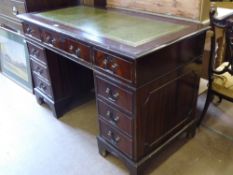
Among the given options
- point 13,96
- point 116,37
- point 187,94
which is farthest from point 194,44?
point 13,96

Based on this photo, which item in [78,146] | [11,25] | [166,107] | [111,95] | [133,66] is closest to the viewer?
[133,66]

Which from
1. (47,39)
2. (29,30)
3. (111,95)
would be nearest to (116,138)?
(111,95)

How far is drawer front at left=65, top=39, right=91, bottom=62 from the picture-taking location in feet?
4.61

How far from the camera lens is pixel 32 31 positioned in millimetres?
1839

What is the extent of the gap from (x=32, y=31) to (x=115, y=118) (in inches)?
36.1

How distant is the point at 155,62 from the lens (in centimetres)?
125

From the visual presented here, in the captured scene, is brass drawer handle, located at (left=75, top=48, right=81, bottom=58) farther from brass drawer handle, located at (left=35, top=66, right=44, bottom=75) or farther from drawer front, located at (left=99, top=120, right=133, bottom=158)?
brass drawer handle, located at (left=35, top=66, right=44, bottom=75)

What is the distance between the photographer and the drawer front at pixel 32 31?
1782mm

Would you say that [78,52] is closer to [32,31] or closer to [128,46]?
[128,46]

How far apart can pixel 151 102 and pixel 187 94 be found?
373mm

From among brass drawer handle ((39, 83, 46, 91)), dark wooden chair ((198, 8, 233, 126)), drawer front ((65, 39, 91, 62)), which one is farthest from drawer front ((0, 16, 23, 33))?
dark wooden chair ((198, 8, 233, 126))

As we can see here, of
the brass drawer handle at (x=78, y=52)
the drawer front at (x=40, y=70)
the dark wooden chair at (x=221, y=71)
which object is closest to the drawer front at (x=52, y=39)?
the brass drawer handle at (x=78, y=52)

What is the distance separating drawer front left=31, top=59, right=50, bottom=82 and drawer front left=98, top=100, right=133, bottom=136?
2.13 feet

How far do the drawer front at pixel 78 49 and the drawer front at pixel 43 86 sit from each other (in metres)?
0.57
